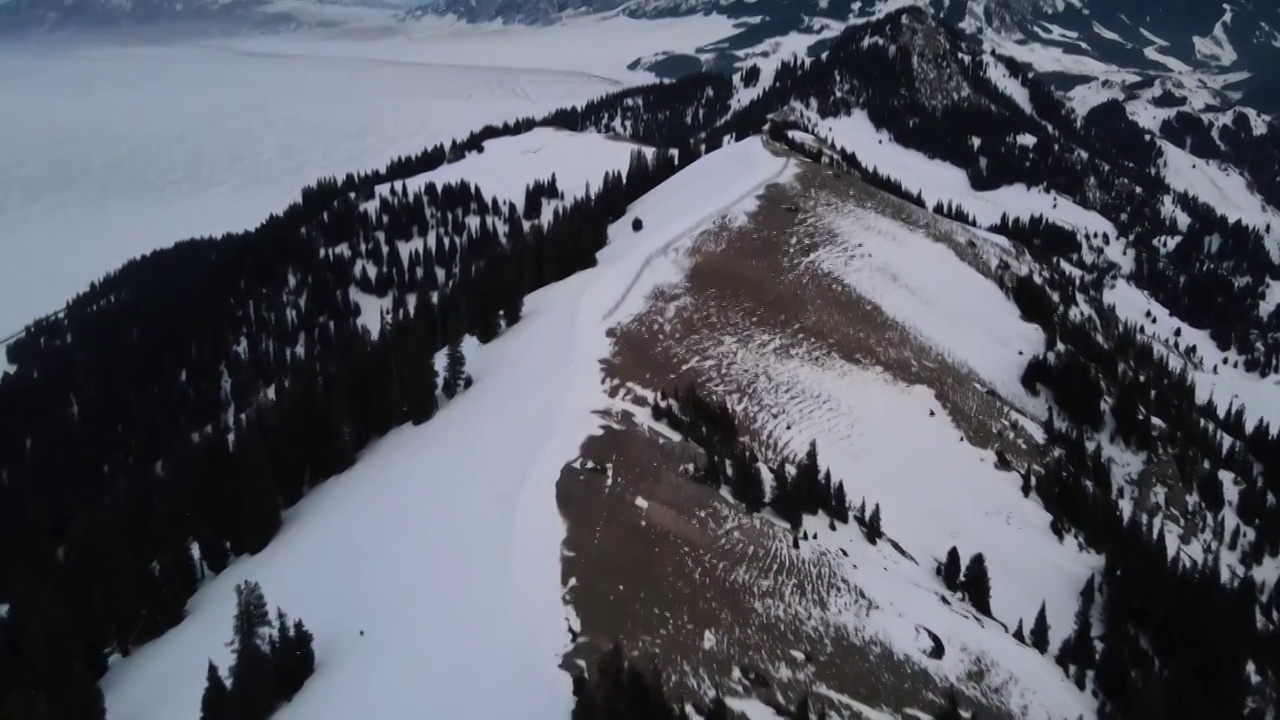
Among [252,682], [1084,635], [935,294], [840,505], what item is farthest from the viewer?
[935,294]

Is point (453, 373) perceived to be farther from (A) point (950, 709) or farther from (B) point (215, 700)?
(A) point (950, 709)

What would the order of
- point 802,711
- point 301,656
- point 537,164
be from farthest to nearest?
point 537,164
point 301,656
point 802,711

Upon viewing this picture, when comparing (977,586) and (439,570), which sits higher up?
(439,570)

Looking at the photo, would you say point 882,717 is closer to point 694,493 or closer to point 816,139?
point 694,493

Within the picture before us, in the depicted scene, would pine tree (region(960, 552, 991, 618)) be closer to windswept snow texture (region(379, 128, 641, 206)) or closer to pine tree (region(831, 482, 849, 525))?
pine tree (region(831, 482, 849, 525))

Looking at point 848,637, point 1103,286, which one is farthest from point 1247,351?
point 848,637

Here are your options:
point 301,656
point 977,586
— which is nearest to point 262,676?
point 301,656

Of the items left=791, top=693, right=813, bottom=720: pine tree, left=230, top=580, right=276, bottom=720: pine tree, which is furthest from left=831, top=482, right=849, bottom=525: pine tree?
left=230, top=580, right=276, bottom=720: pine tree
